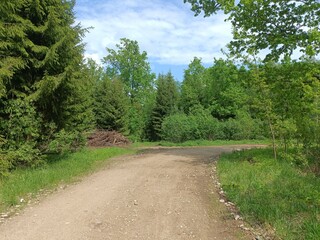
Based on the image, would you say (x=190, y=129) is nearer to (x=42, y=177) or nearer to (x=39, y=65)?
(x=39, y=65)

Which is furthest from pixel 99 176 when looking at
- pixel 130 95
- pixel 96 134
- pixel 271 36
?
pixel 130 95

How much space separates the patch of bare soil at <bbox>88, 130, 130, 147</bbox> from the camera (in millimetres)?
24359

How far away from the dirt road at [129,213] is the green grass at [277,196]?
1.61 ft

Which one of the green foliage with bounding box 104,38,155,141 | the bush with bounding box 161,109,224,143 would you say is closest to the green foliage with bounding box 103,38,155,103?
the green foliage with bounding box 104,38,155,141

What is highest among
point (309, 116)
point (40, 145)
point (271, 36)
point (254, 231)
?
point (271, 36)

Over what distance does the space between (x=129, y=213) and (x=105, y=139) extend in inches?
749

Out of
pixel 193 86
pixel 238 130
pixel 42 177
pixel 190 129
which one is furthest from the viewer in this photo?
pixel 193 86

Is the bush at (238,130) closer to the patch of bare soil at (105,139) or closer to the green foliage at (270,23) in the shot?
the patch of bare soil at (105,139)

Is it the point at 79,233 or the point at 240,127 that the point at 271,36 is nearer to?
the point at 79,233

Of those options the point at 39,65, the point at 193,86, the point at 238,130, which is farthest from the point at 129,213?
the point at 193,86

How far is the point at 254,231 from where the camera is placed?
5340 mm

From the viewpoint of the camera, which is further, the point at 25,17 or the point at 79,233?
the point at 25,17

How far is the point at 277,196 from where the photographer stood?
22.8 feet

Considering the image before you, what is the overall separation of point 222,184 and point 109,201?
3.35 metres
